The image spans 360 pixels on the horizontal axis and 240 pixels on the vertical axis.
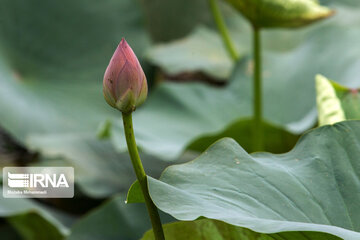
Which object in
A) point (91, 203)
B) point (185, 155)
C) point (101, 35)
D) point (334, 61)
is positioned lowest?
point (91, 203)

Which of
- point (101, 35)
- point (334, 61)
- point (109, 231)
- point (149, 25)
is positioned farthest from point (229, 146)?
point (149, 25)

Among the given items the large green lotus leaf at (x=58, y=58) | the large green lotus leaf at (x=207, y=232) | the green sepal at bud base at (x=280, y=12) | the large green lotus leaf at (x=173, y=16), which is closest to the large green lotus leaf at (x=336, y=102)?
the large green lotus leaf at (x=207, y=232)

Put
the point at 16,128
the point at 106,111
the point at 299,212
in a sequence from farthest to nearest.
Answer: the point at 106,111 < the point at 16,128 < the point at 299,212

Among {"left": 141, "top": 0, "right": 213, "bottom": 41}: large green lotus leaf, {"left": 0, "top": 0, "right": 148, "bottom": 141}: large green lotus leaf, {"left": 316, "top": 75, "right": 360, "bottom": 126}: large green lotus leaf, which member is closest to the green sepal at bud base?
{"left": 316, "top": 75, "right": 360, "bottom": 126}: large green lotus leaf

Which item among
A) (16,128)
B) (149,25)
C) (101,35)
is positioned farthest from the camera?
(149,25)

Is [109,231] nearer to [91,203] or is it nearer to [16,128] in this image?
[91,203]

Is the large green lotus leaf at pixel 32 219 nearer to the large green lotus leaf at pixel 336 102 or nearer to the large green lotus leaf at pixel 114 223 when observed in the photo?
the large green lotus leaf at pixel 114 223

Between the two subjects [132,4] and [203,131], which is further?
[132,4]
